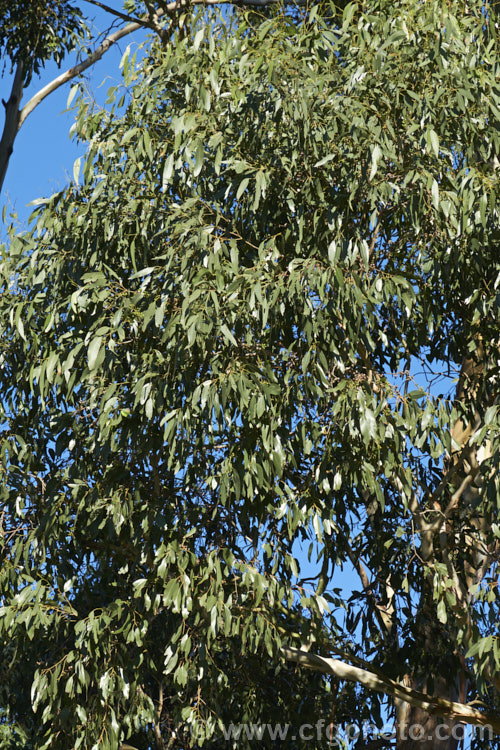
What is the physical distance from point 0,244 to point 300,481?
2.47 meters

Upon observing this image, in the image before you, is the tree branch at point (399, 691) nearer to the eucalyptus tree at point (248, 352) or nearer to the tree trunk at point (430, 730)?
the eucalyptus tree at point (248, 352)

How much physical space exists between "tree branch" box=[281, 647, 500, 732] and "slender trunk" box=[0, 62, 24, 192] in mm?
6698

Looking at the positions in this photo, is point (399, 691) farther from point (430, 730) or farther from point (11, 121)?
point (11, 121)

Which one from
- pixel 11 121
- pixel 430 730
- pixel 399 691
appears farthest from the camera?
pixel 11 121

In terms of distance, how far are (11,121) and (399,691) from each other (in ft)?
25.5

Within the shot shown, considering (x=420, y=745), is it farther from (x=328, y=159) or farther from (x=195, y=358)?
(x=328, y=159)

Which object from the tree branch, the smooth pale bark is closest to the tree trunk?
the tree branch

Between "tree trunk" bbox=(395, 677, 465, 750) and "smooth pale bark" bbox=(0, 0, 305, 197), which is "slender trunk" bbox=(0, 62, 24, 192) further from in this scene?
"tree trunk" bbox=(395, 677, 465, 750)

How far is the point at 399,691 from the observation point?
6.12 meters

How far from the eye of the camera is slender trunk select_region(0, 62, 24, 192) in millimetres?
10797

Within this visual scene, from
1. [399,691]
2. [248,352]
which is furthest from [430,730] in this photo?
[248,352]

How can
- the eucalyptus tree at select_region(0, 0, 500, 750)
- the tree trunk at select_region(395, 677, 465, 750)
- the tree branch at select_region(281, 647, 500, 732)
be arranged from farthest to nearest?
1. the tree trunk at select_region(395, 677, 465, 750)
2. the tree branch at select_region(281, 647, 500, 732)
3. the eucalyptus tree at select_region(0, 0, 500, 750)

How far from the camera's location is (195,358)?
5137 millimetres

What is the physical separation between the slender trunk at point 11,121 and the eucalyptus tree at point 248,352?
501 centimetres
